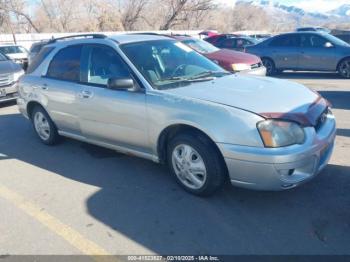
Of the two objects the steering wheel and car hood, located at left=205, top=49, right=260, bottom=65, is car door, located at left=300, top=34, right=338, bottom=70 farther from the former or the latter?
the steering wheel

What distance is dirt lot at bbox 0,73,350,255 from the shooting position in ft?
10.7

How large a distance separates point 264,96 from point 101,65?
2158 mm

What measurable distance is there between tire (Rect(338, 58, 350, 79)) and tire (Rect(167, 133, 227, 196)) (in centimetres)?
939

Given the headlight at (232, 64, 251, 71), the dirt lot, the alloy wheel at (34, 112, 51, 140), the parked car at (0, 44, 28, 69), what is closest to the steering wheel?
the dirt lot

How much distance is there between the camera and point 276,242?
10.5 feet

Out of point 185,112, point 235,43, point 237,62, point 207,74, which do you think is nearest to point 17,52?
point 235,43

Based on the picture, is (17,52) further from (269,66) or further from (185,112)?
(185,112)

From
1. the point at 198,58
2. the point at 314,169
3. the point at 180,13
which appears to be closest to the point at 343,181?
the point at 314,169

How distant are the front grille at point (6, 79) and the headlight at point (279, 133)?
25.9 feet

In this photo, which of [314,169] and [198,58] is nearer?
[314,169]

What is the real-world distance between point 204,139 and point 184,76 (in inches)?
43.6

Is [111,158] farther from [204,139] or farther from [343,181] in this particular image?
[343,181]

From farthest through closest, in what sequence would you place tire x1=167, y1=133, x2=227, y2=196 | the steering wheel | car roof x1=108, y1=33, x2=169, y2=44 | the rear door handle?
the rear door handle < car roof x1=108, y1=33, x2=169, y2=44 < the steering wheel < tire x1=167, y1=133, x2=227, y2=196

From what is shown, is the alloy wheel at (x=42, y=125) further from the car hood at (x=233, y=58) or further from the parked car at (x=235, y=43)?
the parked car at (x=235, y=43)
